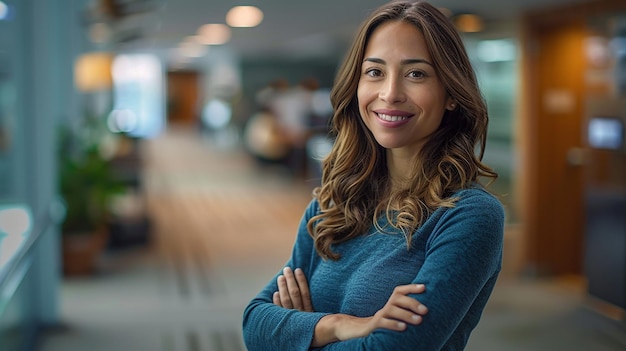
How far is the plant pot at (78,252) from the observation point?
6246mm

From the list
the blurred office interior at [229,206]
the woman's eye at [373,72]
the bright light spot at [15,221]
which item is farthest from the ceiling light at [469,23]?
the woman's eye at [373,72]

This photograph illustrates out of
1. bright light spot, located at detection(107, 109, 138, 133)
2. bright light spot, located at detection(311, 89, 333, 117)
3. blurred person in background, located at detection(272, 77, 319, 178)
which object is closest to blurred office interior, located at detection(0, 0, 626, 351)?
bright light spot, located at detection(107, 109, 138, 133)

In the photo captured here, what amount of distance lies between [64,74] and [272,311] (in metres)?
7.27

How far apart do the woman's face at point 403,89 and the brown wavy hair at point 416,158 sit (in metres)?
0.02

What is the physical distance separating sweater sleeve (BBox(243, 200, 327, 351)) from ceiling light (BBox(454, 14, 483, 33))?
331 centimetres

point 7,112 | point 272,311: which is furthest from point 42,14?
point 272,311

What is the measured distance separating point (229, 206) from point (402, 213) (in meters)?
8.96

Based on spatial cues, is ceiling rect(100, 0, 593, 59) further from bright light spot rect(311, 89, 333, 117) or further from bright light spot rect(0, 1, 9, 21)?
bright light spot rect(311, 89, 333, 117)

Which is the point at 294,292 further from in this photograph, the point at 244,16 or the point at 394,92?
the point at 244,16

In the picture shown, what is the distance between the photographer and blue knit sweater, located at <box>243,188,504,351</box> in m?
1.32

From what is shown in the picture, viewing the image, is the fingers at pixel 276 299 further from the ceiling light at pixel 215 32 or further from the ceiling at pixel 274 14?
the ceiling light at pixel 215 32

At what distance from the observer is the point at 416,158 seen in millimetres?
1503

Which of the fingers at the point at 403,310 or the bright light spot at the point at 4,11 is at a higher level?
the bright light spot at the point at 4,11

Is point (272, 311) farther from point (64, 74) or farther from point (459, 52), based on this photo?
point (64, 74)
